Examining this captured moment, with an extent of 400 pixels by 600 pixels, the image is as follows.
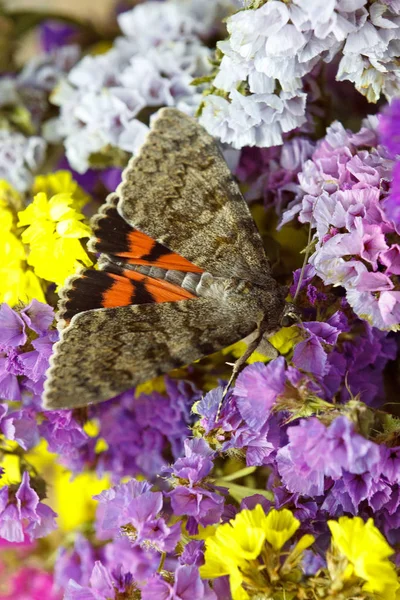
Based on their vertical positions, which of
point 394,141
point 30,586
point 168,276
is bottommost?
point 30,586

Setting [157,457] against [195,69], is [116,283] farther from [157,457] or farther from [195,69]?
[195,69]

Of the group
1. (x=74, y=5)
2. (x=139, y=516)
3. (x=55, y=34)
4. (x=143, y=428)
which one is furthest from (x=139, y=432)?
(x=74, y=5)

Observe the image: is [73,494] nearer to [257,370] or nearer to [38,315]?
[38,315]

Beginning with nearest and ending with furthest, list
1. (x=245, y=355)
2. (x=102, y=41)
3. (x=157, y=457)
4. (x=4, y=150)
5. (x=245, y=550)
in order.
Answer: (x=245, y=550)
(x=245, y=355)
(x=157, y=457)
(x=4, y=150)
(x=102, y=41)

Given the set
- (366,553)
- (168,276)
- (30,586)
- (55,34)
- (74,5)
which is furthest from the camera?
(74,5)

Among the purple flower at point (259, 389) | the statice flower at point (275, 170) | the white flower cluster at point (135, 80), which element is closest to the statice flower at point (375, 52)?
the statice flower at point (275, 170)

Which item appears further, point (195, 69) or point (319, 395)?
point (195, 69)

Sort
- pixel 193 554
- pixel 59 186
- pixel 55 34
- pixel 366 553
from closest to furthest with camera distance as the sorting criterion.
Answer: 1. pixel 366 553
2. pixel 193 554
3. pixel 59 186
4. pixel 55 34

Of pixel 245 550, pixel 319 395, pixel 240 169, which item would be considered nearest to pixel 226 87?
pixel 240 169
